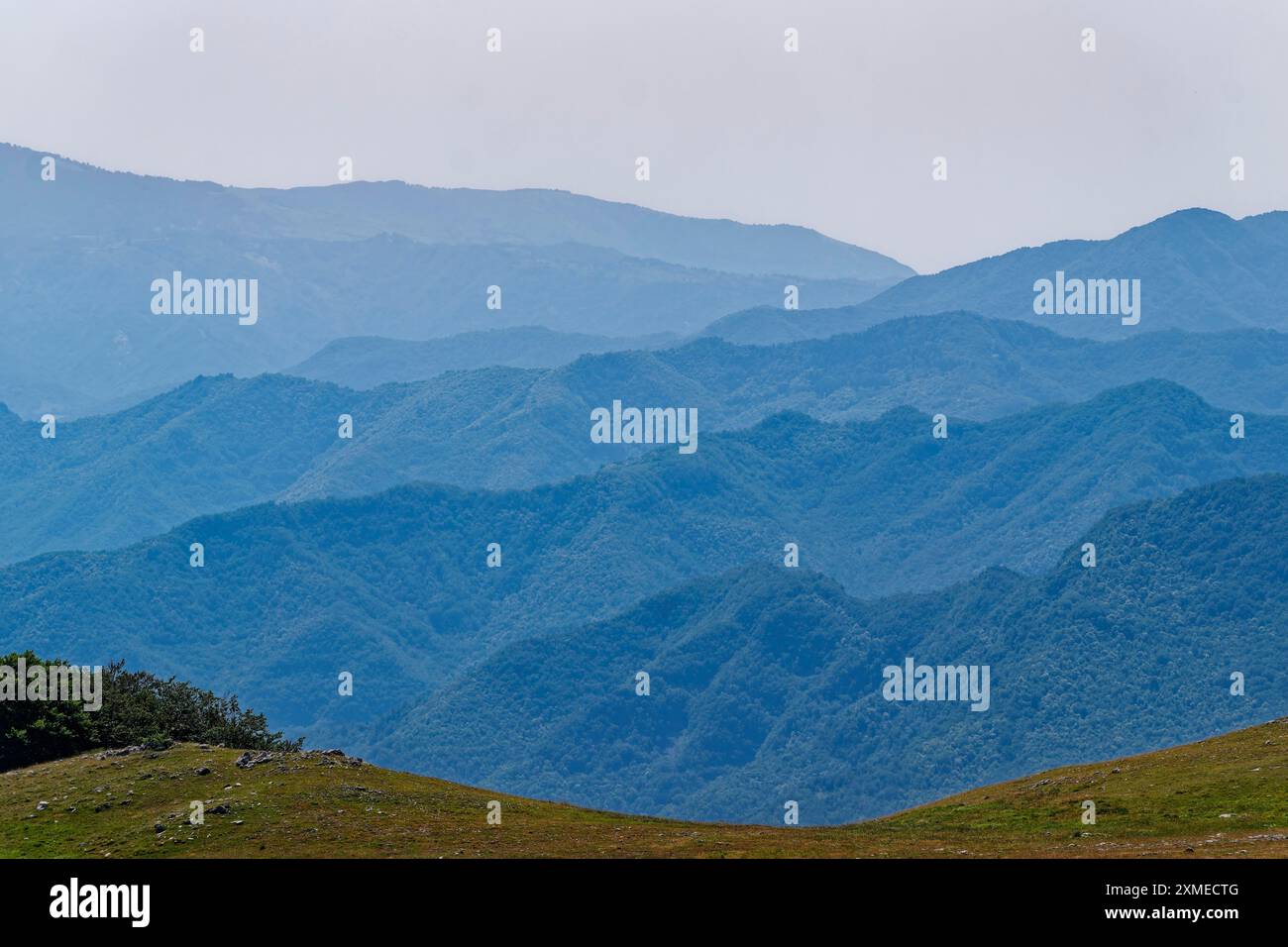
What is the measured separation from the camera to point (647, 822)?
62.8 m

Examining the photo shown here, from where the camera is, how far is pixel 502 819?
195 feet

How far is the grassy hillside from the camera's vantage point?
2039 inches

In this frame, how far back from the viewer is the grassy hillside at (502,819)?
51781 mm
